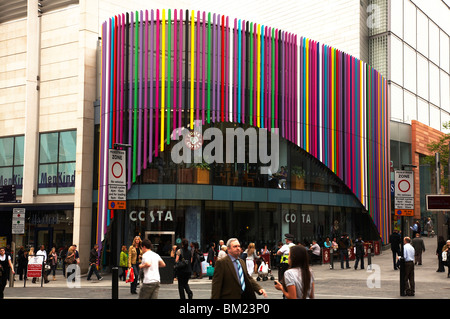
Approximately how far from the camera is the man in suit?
8.65 metres

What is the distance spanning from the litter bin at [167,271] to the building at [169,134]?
5.70 meters

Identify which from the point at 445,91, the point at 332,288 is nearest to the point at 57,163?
the point at 332,288

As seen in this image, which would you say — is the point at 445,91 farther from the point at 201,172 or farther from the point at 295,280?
the point at 295,280

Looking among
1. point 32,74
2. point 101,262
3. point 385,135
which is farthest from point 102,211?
point 385,135

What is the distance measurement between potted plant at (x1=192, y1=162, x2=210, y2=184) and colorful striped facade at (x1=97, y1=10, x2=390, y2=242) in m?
1.99

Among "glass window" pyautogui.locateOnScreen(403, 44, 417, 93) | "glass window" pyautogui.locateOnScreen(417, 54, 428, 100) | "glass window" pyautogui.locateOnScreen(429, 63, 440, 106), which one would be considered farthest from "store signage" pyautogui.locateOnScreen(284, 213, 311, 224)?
"glass window" pyautogui.locateOnScreen(429, 63, 440, 106)

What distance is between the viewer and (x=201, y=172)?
1172 inches

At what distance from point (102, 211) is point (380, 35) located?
30298 mm

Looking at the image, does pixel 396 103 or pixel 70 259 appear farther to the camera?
pixel 396 103

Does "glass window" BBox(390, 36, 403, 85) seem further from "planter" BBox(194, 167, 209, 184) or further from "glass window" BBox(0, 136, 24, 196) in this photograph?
"glass window" BBox(0, 136, 24, 196)

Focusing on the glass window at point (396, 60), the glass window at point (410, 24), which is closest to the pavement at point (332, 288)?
the glass window at point (396, 60)

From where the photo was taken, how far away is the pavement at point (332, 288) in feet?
60.1

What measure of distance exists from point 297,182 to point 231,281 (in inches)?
983

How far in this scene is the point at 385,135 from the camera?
4088cm
